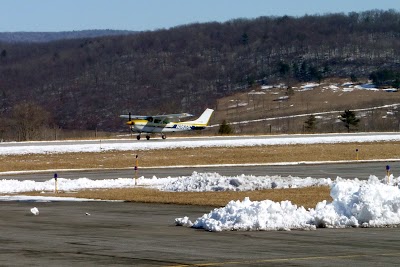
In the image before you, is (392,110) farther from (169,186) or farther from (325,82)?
(169,186)

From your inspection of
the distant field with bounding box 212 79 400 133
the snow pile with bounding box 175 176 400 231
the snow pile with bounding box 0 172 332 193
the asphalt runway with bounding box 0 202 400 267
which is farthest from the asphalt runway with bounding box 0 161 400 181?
the distant field with bounding box 212 79 400 133

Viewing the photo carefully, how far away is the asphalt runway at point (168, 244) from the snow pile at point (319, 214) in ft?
1.42

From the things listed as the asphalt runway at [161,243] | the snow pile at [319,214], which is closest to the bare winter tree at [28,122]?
the asphalt runway at [161,243]

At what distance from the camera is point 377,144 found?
246 feet

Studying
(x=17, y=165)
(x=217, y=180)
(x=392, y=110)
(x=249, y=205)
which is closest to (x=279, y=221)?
(x=249, y=205)

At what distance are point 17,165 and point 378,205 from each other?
40.5 metres

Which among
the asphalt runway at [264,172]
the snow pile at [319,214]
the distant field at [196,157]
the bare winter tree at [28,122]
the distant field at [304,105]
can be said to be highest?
the snow pile at [319,214]

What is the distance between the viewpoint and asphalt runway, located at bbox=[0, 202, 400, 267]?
15.1 m

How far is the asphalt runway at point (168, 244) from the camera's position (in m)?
15.1

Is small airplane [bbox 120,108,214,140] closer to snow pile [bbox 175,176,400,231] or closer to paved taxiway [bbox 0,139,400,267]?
paved taxiway [bbox 0,139,400,267]

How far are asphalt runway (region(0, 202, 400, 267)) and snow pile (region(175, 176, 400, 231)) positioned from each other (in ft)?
1.42

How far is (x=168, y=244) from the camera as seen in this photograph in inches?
695

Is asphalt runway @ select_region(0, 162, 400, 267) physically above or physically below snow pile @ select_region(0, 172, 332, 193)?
above

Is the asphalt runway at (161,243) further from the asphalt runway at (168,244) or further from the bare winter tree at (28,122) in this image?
the bare winter tree at (28,122)
